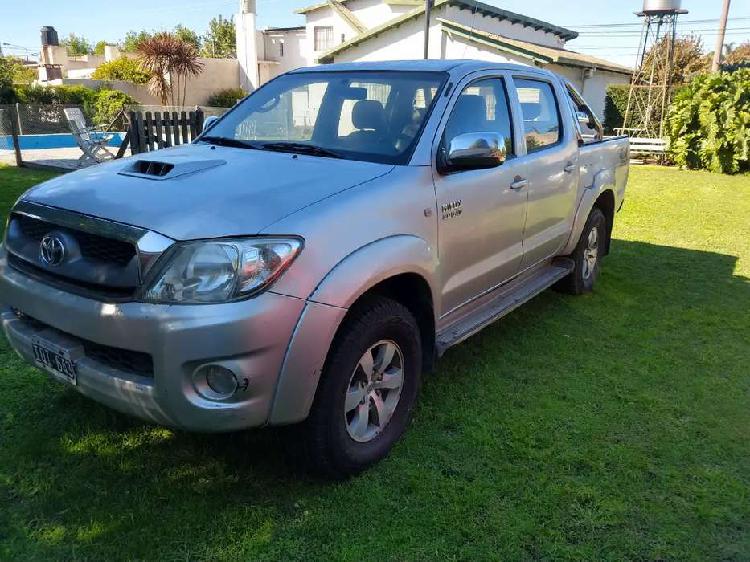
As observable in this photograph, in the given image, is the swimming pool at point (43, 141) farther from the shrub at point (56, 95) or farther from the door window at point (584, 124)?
the door window at point (584, 124)

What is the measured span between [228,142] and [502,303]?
6.49ft

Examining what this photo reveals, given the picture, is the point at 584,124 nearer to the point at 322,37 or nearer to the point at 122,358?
the point at 122,358

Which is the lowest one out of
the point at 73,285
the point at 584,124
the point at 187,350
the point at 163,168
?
the point at 187,350

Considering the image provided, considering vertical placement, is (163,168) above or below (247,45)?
below

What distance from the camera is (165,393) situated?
93.4 inches

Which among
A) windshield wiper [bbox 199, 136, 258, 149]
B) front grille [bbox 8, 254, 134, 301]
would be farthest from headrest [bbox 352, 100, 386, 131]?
front grille [bbox 8, 254, 134, 301]

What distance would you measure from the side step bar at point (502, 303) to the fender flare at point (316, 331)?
90 cm

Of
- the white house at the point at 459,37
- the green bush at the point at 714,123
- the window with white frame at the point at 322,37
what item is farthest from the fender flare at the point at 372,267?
the window with white frame at the point at 322,37

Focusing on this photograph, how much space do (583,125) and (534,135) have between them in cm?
124

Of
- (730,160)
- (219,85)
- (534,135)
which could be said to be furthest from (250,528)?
(219,85)

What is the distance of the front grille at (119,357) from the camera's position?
97.0 inches

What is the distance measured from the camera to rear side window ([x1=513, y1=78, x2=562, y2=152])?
4383mm

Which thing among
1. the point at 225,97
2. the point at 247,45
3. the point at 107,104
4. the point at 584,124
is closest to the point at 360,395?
the point at 584,124

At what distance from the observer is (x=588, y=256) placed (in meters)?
5.80
